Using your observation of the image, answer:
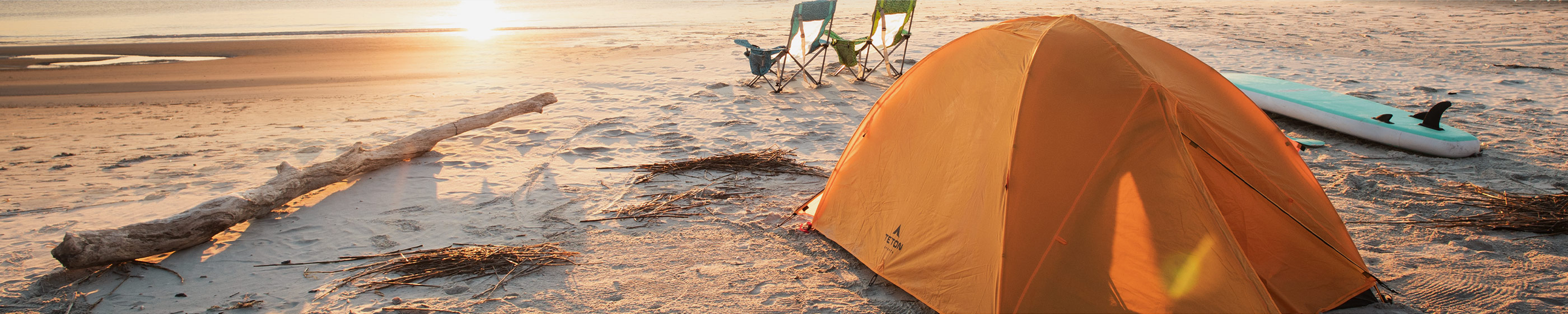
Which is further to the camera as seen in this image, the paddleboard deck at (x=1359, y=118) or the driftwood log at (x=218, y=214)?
the paddleboard deck at (x=1359, y=118)

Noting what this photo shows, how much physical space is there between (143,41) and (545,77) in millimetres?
13297

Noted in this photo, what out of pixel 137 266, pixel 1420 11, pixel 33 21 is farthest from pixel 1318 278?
pixel 33 21

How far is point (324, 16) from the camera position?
78.8ft

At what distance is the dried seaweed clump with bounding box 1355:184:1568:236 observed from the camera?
3.93 m

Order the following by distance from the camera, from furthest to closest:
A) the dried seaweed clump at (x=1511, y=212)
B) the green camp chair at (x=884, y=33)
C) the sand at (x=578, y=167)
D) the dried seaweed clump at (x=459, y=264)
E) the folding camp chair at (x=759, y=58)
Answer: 1. the green camp chair at (x=884, y=33)
2. the folding camp chair at (x=759, y=58)
3. the dried seaweed clump at (x=1511, y=212)
4. the dried seaweed clump at (x=459, y=264)
5. the sand at (x=578, y=167)

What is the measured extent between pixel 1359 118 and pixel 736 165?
522cm

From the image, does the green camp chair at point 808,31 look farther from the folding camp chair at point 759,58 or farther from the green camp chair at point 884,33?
the green camp chair at point 884,33

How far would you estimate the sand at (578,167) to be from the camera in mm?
3484

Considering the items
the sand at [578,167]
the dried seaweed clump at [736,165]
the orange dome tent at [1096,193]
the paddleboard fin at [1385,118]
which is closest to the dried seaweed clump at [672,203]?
the sand at [578,167]

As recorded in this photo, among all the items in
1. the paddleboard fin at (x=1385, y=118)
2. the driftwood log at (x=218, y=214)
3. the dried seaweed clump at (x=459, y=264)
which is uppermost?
the driftwood log at (x=218, y=214)

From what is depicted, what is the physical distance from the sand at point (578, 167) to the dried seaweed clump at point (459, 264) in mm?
91

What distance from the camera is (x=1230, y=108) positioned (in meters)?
3.30

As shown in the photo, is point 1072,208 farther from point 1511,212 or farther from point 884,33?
point 884,33

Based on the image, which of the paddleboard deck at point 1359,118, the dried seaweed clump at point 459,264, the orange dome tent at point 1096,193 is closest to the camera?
the orange dome tent at point 1096,193
